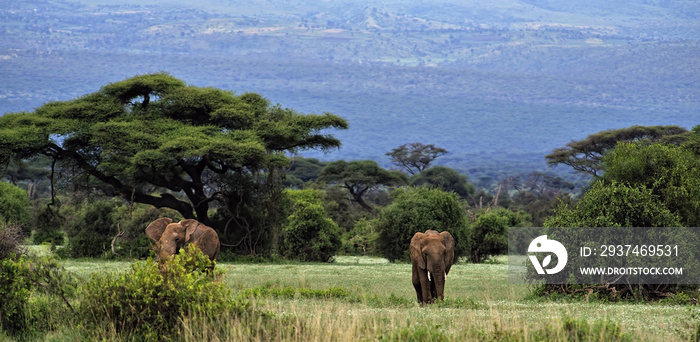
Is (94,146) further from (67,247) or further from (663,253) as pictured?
(663,253)

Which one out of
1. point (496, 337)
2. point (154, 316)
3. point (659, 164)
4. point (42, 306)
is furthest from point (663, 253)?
point (42, 306)

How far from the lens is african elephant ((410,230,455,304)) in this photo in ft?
55.8

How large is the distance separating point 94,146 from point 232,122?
21.0 feet

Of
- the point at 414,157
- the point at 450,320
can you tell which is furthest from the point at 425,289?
the point at 414,157

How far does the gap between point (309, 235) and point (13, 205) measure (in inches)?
642

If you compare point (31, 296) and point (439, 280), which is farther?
point (439, 280)

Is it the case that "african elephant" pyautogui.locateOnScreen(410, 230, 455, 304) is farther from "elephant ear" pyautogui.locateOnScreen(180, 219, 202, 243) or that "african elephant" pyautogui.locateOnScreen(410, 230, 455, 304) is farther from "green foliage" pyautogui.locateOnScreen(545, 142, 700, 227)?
"elephant ear" pyautogui.locateOnScreen(180, 219, 202, 243)

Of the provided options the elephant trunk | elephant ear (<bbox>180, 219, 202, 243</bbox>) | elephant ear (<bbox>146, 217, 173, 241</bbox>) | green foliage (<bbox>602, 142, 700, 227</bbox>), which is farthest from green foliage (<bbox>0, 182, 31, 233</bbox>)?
green foliage (<bbox>602, 142, 700, 227</bbox>)

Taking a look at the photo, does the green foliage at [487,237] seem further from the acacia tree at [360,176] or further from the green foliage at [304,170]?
the green foliage at [304,170]

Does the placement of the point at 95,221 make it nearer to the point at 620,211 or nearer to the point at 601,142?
the point at 620,211

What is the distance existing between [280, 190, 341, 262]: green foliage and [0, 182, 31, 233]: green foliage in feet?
44.5

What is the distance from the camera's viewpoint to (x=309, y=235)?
38.2 metres

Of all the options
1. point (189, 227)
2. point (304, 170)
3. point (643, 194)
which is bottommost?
point (304, 170)

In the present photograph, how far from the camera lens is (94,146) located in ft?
121
